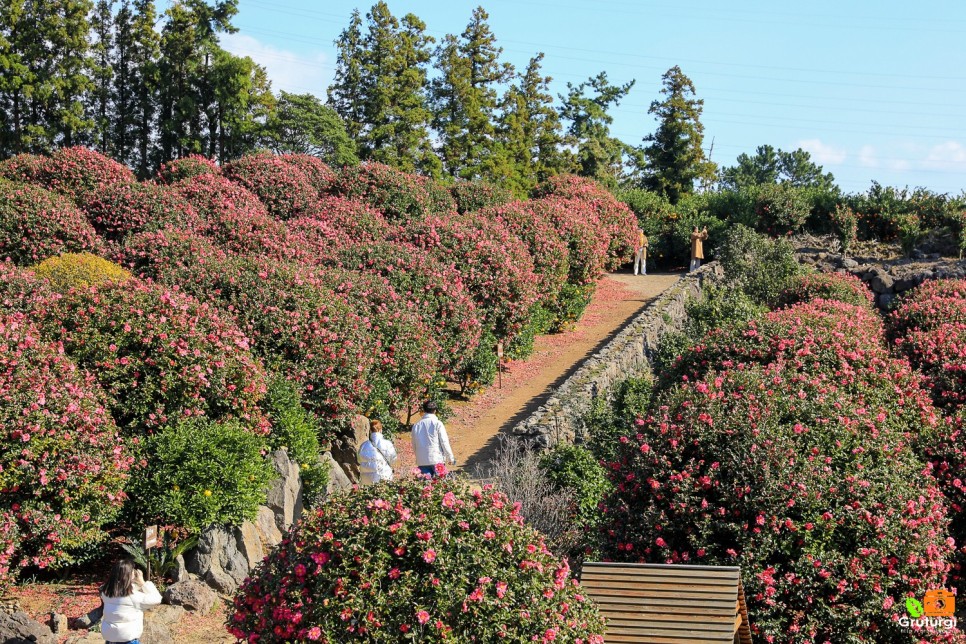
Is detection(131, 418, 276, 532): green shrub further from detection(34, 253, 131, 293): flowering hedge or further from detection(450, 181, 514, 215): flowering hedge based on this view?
detection(450, 181, 514, 215): flowering hedge

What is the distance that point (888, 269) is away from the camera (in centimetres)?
2536

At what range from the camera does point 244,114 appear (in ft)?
115

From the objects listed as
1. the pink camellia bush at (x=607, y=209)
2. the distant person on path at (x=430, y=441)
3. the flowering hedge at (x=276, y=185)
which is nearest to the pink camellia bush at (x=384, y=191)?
the flowering hedge at (x=276, y=185)

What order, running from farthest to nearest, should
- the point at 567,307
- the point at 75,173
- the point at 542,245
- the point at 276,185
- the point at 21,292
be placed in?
the point at 567,307
the point at 276,185
the point at 542,245
the point at 75,173
the point at 21,292

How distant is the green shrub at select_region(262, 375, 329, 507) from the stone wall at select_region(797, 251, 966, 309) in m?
17.4

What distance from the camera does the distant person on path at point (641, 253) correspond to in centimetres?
2977

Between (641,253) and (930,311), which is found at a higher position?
(641,253)

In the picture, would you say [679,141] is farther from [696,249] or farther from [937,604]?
[937,604]

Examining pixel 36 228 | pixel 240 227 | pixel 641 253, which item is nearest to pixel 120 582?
pixel 240 227

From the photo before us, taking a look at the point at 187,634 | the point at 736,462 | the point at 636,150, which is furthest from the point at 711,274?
the point at 636,150

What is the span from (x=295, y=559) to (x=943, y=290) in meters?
14.7

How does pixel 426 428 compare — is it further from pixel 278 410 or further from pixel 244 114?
pixel 244 114

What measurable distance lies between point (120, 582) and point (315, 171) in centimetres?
1762

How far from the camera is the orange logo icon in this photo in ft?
21.5
